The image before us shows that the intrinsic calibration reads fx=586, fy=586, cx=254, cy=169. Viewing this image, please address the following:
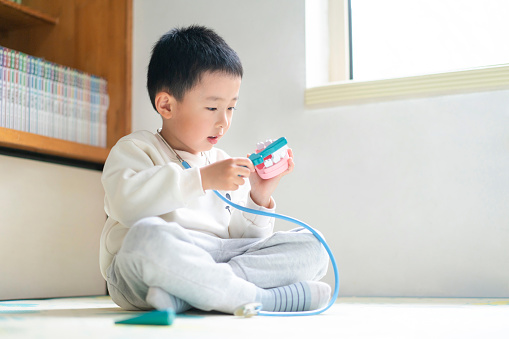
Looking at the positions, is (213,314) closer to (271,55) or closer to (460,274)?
(460,274)

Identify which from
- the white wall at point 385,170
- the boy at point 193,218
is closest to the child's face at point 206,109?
the boy at point 193,218

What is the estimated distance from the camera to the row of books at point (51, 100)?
1782 mm

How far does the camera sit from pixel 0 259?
1678 mm

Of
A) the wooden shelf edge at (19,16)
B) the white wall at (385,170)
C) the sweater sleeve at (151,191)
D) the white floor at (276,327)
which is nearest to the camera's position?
the white floor at (276,327)

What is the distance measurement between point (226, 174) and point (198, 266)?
0.56ft

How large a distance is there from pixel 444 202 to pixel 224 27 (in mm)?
931

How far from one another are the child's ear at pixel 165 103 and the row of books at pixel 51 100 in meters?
0.76

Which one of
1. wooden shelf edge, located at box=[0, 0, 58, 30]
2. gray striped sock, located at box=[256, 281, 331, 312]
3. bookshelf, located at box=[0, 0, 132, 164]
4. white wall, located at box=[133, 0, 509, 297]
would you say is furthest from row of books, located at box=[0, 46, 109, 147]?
gray striped sock, located at box=[256, 281, 331, 312]

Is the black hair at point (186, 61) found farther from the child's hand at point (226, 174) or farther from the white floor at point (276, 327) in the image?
the white floor at point (276, 327)

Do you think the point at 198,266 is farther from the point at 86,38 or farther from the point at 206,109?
the point at 86,38

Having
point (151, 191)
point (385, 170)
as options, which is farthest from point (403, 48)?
point (151, 191)

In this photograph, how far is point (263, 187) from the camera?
119 centimetres

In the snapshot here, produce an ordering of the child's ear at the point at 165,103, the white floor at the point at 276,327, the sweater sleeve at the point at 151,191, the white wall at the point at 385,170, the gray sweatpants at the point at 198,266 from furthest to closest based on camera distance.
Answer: the white wall at the point at 385,170 → the child's ear at the point at 165,103 → the sweater sleeve at the point at 151,191 → the gray sweatpants at the point at 198,266 → the white floor at the point at 276,327

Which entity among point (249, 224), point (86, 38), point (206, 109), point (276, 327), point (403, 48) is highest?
point (86, 38)
